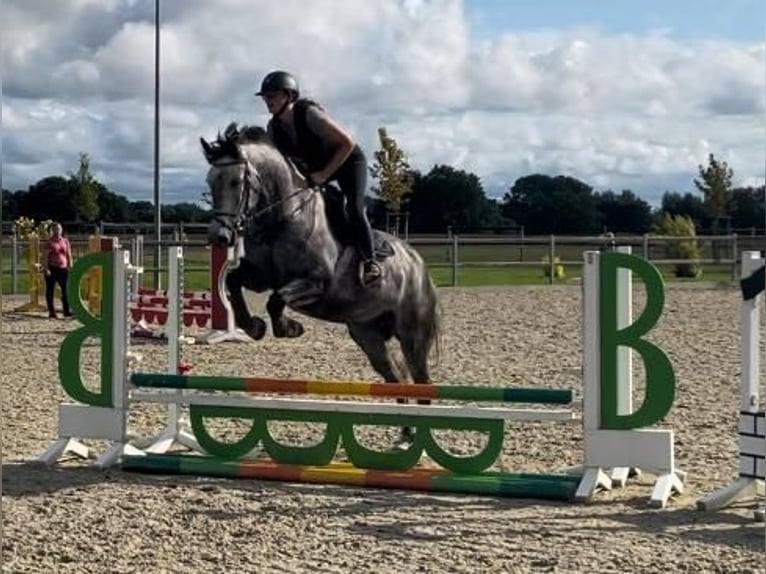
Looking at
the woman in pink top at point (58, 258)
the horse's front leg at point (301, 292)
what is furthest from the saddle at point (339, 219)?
the woman in pink top at point (58, 258)

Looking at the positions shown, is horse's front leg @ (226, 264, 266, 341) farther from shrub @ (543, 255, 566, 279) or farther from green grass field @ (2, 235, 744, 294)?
shrub @ (543, 255, 566, 279)

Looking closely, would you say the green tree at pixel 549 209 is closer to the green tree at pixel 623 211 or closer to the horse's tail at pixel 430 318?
the green tree at pixel 623 211

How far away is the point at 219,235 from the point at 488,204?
125ft

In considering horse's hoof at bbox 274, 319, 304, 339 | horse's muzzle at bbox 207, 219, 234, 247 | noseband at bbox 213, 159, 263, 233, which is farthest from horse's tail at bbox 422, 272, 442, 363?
horse's muzzle at bbox 207, 219, 234, 247

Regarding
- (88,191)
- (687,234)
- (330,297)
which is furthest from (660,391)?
(88,191)

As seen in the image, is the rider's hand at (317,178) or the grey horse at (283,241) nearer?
the grey horse at (283,241)

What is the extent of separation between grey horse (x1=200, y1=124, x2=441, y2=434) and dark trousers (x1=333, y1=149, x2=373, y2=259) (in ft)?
0.20

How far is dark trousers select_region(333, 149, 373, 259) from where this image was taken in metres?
5.80

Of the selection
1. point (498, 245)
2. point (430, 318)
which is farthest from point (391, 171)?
point (430, 318)

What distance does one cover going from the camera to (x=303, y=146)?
5797 mm

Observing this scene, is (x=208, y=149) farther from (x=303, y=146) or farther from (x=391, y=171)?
(x=391, y=171)

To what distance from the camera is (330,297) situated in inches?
226

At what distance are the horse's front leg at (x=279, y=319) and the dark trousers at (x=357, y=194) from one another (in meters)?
0.50

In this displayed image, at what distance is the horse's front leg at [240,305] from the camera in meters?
5.59
